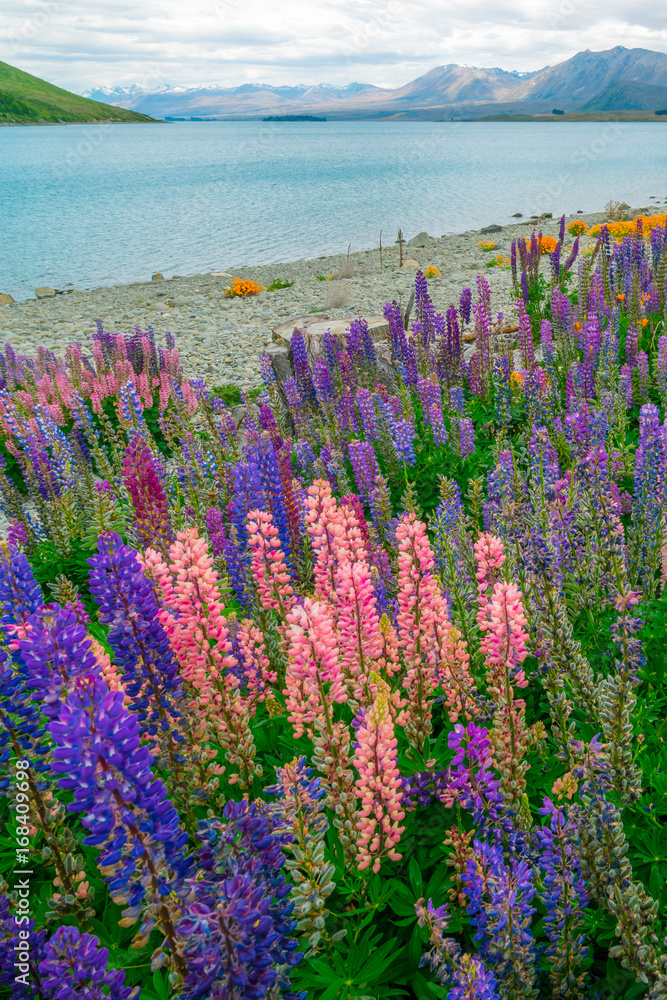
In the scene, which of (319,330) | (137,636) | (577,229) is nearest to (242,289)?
(577,229)

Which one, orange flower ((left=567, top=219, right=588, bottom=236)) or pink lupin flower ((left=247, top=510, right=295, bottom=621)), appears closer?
pink lupin flower ((left=247, top=510, right=295, bottom=621))

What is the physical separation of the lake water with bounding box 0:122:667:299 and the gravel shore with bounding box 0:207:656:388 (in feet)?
19.0

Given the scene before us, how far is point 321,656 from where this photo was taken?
85.1 inches

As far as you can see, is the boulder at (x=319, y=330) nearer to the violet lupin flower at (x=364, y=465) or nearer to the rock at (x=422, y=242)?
the violet lupin flower at (x=364, y=465)

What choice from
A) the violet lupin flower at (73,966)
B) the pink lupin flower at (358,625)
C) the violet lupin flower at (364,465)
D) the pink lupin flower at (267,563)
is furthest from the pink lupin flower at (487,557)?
the violet lupin flower at (364,465)

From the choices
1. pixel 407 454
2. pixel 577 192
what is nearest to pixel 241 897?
pixel 407 454

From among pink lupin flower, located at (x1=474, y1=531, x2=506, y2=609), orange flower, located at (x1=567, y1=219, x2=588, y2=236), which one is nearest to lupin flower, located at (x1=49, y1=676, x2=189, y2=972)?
pink lupin flower, located at (x1=474, y1=531, x2=506, y2=609)

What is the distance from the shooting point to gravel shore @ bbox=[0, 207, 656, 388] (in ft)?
57.9

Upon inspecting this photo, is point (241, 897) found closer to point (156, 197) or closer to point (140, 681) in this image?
point (140, 681)

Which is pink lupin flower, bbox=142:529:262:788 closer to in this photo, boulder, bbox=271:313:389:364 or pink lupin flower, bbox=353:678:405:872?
pink lupin flower, bbox=353:678:405:872

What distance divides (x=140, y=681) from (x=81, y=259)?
144 ft

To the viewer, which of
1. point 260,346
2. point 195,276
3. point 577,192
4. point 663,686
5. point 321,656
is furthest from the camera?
point 577,192

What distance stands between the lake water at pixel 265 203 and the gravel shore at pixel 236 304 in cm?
579

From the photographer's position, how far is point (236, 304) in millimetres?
23203
